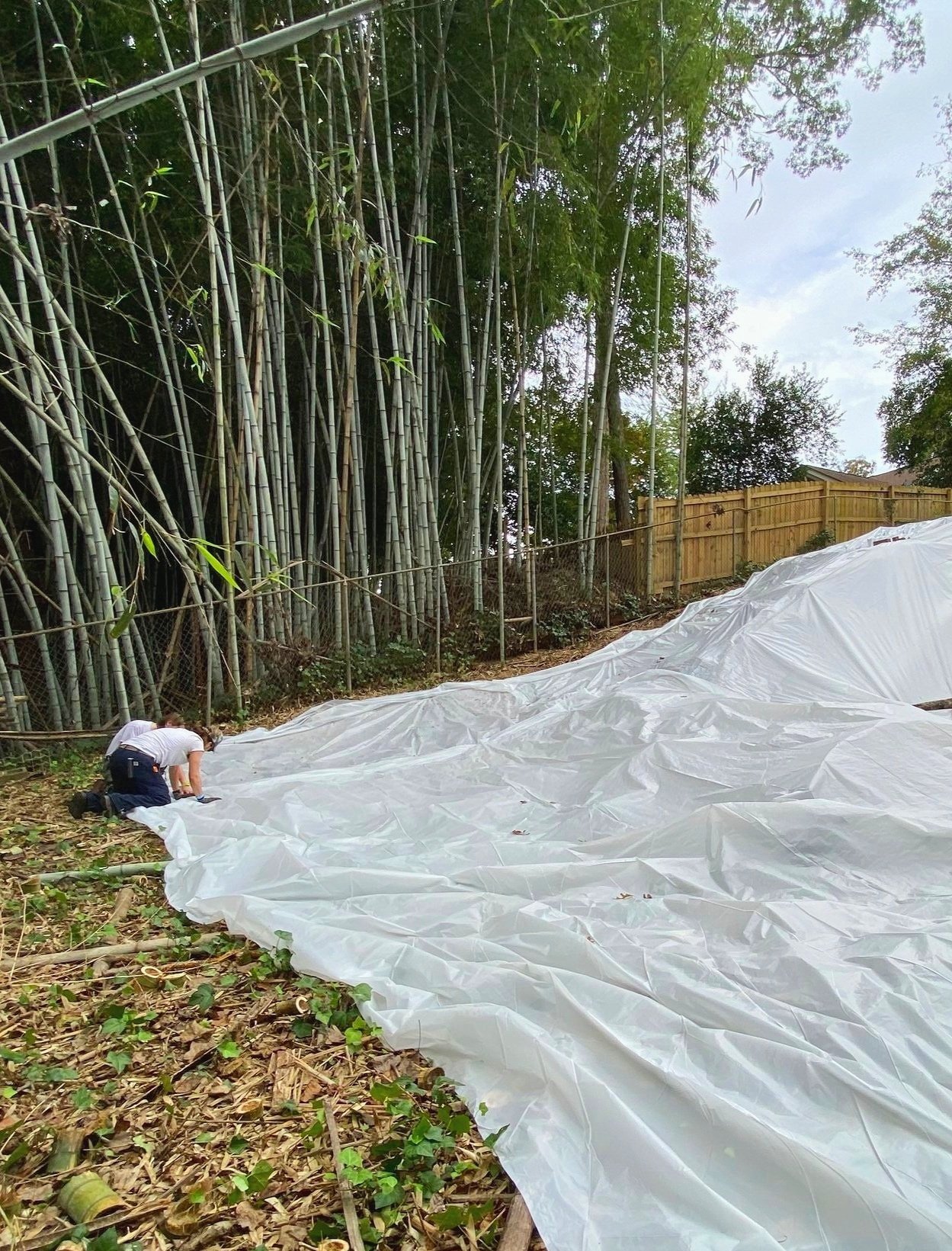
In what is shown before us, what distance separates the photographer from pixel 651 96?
6.40 metres

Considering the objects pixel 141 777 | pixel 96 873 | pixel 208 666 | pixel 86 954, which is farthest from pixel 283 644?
pixel 86 954

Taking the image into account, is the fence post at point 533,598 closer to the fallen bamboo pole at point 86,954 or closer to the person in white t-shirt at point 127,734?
the person in white t-shirt at point 127,734

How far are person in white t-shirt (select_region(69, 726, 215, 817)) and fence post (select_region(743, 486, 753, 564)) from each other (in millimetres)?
7980

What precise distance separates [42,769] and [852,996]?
4.32 m

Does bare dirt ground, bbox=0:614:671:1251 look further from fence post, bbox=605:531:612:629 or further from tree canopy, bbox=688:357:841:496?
tree canopy, bbox=688:357:841:496

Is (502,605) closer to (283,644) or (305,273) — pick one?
(283,644)

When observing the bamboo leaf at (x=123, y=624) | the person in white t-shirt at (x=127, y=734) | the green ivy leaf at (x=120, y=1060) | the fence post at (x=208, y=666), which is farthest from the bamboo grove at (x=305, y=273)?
the green ivy leaf at (x=120, y=1060)

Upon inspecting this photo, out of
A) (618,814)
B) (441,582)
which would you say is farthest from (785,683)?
(441,582)

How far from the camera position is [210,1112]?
4.58 feet

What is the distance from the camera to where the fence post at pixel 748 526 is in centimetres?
953

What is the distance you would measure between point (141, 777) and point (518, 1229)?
2.80 meters

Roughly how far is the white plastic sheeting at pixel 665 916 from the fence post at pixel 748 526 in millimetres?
5467

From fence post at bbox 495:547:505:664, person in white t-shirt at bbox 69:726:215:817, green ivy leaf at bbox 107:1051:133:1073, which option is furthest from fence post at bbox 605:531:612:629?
green ivy leaf at bbox 107:1051:133:1073

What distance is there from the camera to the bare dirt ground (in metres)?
1.13
